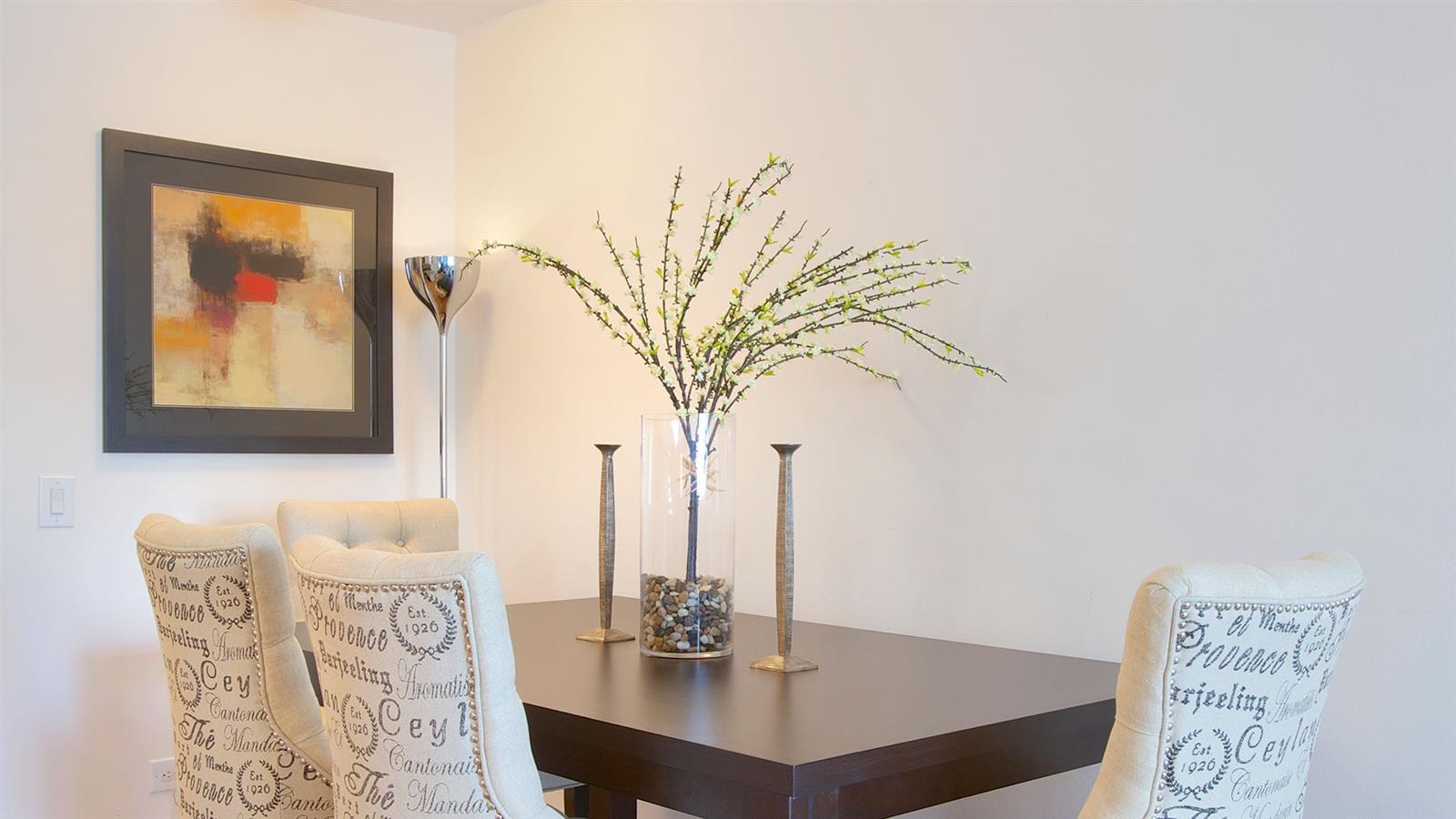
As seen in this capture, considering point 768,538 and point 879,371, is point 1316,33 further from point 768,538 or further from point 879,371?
point 768,538

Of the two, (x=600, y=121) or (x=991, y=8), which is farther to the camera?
(x=600, y=121)

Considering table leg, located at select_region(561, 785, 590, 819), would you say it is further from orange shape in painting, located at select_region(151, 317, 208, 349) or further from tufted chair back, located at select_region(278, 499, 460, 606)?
orange shape in painting, located at select_region(151, 317, 208, 349)

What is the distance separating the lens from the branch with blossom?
7.45ft

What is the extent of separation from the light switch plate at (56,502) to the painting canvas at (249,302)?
0.32m

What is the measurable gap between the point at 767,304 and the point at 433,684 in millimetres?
978

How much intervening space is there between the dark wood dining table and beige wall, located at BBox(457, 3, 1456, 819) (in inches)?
12.1

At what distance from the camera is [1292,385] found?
80.7 inches

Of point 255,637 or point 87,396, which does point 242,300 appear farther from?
point 255,637

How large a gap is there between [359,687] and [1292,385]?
1.50m

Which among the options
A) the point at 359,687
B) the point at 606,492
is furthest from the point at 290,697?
the point at 606,492

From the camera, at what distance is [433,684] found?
1.56 metres

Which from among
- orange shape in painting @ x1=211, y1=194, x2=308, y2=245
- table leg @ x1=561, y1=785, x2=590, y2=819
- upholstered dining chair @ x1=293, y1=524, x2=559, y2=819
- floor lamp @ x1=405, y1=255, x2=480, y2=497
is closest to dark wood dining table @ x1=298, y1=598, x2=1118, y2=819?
upholstered dining chair @ x1=293, y1=524, x2=559, y2=819

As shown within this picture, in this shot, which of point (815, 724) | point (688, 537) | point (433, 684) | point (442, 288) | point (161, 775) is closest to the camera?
point (433, 684)

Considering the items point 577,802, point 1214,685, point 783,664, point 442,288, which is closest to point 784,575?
point 783,664
